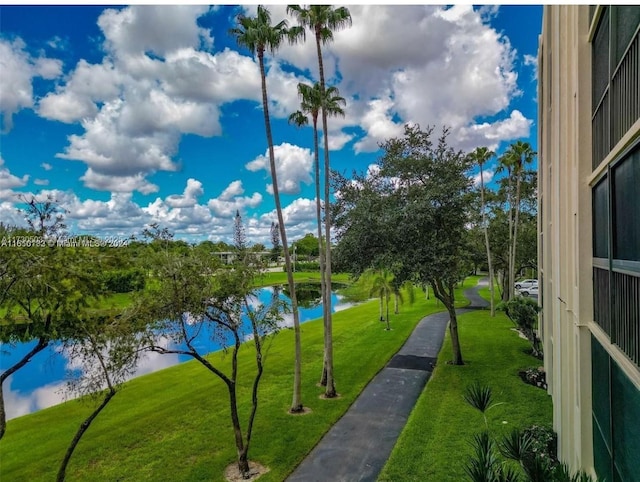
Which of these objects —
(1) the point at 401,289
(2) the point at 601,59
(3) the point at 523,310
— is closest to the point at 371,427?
(3) the point at 523,310

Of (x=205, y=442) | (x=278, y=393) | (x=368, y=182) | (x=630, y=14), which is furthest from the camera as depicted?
(x=368, y=182)

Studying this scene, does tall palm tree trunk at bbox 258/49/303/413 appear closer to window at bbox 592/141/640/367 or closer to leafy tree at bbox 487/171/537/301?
window at bbox 592/141/640/367

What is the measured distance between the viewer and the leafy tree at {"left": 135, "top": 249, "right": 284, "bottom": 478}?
919 cm

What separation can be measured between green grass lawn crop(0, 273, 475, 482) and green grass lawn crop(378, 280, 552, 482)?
2.70 metres

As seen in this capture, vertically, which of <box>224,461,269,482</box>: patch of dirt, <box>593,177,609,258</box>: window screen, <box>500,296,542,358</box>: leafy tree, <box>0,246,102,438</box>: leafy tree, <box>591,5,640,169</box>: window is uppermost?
<box>591,5,640,169</box>: window

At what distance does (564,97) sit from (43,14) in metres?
10.1

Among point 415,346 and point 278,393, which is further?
point 415,346

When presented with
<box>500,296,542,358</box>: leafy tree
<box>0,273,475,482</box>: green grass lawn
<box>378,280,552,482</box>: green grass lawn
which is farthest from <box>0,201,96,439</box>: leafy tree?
<box>500,296,542,358</box>: leafy tree

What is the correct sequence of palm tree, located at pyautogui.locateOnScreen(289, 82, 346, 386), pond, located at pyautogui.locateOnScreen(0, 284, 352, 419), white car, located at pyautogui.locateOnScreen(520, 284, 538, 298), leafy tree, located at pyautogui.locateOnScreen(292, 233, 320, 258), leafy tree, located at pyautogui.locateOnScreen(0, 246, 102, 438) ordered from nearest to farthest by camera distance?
leafy tree, located at pyautogui.locateOnScreen(0, 246, 102, 438)
palm tree, located at pyautogui.locateOnScreen(289, 82, 346, 386)
pond, located at pyautogui.locateOnScreen(0, 284, 352, 419)
white car, located at pyautogui.locateOnScreen(520, 284, 538, 298)
leafy tree, located at pyautogui.locateOnScreen(292, 233, 320, 258)

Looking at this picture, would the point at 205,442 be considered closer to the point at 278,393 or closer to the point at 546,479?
the point at 278,393

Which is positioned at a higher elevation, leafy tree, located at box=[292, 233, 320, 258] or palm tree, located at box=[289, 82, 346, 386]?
palm tree, located at box=[289, 82, 346, 386]

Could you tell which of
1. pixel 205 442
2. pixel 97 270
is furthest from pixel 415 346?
pixel 97 270

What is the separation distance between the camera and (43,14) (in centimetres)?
687

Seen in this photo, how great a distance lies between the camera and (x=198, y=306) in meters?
9.45
